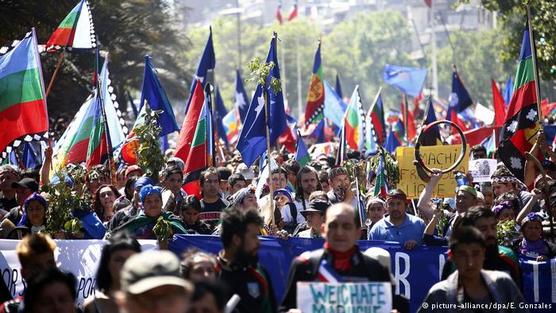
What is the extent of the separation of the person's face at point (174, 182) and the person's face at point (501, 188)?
10.9 feet

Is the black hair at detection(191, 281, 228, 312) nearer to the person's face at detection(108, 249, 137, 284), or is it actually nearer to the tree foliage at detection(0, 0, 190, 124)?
the person's face at detection(108, 249, 137, 284)

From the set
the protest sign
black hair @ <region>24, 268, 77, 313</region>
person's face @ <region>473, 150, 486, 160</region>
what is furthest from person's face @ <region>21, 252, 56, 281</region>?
person's face @ <region>473, 150, 486, 160</region>

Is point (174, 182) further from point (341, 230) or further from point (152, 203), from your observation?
point (341, 230)

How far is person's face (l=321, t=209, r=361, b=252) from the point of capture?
6977 millimetres

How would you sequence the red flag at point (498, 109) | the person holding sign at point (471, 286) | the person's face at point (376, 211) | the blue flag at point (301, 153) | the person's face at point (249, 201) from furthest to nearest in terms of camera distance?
the red flag at point (498, 109) < the blue flag at point (301, 153) < the person's face at point (249, 201) < the person's face at point (376, 211) < the person holding sign at point (471, 286)

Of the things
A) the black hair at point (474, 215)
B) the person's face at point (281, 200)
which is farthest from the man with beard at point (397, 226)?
the person's face at point (281, 200)

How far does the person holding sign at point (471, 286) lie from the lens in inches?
290

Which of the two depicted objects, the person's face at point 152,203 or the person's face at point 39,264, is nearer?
the person's face at point 39,264

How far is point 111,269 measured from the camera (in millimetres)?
7648

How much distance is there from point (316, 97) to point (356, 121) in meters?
1.50

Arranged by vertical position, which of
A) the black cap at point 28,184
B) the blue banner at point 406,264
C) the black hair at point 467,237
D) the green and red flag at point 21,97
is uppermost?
the green and red flag at point 21,97

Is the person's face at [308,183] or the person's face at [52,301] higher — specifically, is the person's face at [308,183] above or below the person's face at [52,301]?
below

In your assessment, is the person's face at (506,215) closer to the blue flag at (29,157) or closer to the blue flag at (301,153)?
the blue flag at (301,153)

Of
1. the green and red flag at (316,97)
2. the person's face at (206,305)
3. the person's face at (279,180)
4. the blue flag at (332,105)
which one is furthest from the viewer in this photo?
the blue flag at (332,105)
